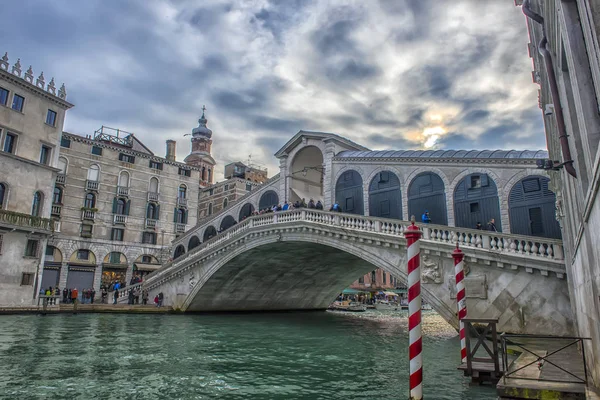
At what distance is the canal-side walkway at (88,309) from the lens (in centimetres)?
2127

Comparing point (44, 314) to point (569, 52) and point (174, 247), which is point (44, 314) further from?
point (569, 52)

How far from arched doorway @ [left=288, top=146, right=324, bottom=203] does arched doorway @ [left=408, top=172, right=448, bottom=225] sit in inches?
285

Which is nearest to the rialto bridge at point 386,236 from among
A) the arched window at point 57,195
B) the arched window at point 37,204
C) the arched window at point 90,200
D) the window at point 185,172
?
the window at point 185,172

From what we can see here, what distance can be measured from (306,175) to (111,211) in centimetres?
1730

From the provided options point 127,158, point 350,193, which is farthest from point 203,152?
point 350,193

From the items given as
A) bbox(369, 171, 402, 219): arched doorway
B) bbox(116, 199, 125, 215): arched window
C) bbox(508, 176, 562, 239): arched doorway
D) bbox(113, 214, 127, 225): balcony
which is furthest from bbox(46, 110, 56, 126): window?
bbox(508, 176, 562, 239): arched doorway

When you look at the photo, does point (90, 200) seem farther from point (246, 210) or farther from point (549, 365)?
point (549, 365)

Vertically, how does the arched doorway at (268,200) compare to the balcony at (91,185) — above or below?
below

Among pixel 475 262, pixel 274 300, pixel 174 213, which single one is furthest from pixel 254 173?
pixel 475 262

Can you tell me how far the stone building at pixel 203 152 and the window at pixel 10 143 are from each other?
36.0 meters

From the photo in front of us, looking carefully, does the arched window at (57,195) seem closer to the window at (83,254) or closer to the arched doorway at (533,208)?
the window at (83,254)

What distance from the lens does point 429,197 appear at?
706 inches

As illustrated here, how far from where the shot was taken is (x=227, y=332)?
16844mm

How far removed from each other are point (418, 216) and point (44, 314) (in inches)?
765
